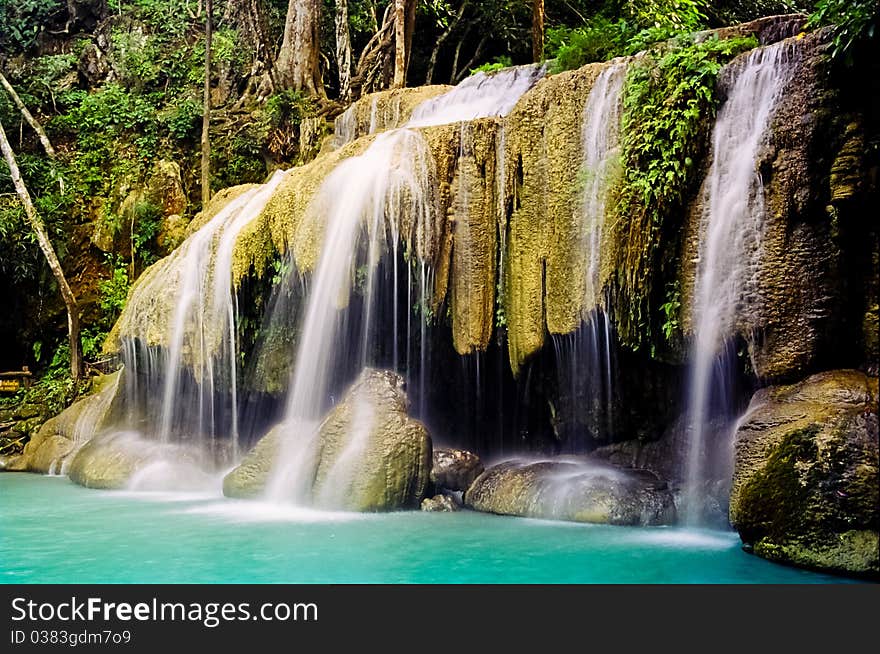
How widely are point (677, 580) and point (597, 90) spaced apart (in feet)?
16.9

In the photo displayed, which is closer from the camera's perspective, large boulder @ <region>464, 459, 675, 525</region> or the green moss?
the green moss

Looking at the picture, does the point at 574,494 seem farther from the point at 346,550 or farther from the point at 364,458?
the point at 346,550

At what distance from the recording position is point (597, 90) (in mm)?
8406

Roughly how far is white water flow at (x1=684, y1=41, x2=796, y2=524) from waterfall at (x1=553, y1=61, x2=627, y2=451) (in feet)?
3.15

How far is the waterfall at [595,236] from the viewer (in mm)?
8117

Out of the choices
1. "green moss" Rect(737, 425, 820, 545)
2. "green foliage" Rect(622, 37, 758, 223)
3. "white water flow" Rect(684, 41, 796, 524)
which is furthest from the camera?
"green foliage" Rect(622, 37, 758, 223)

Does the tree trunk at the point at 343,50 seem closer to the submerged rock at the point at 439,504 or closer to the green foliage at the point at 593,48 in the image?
the green foliage at the point at 593,48

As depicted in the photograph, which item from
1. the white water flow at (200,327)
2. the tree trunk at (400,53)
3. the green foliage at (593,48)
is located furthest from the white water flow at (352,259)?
the tree trunk at (400,53)

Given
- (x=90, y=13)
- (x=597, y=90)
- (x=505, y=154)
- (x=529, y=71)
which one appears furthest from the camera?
(x=90, y=13)

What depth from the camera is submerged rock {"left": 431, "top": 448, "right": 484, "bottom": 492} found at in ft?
29.7

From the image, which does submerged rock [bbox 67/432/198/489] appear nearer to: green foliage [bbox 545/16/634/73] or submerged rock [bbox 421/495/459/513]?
submerged rock [bbox 421/495/459/513]

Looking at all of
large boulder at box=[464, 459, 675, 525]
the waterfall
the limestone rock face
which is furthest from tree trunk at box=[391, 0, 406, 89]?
large boulder at box=[464, 459, 675, 525]
